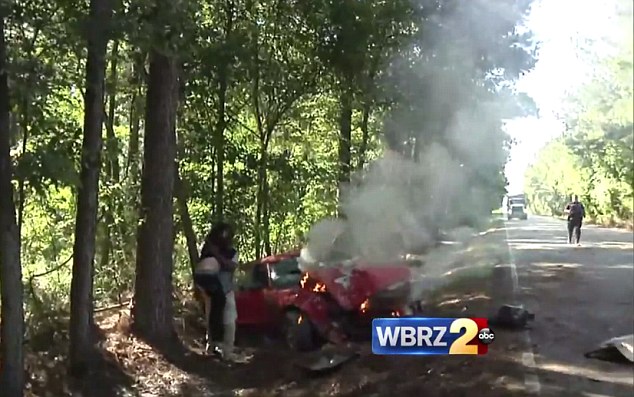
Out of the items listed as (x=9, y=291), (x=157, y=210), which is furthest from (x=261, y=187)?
(x=9, y=291)

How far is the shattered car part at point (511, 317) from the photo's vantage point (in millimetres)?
2670

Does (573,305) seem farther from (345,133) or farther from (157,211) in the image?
(157,211)

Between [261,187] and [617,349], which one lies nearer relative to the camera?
[617,349]

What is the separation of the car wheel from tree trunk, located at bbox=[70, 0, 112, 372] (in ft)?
3.78

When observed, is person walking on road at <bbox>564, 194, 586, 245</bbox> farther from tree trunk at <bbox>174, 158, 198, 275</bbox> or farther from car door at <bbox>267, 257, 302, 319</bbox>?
tree trunk at <bbox>174, 158, 198, 275</bbox>

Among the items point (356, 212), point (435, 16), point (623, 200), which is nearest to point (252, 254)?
point (356, 212)

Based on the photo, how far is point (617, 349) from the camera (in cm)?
262

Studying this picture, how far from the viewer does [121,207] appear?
4293 mm

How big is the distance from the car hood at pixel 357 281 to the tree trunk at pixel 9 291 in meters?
1.30

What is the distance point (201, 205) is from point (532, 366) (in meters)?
1.69

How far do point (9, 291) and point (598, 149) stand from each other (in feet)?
8.26

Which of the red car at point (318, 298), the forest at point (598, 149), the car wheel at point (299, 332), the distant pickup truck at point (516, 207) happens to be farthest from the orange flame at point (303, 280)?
the forest at point (598, 149)

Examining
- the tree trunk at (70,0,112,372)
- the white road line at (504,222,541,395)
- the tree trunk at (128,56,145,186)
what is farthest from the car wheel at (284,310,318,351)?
the tree trunk at (128,56,145,186)

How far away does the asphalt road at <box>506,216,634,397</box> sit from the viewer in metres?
2.58
